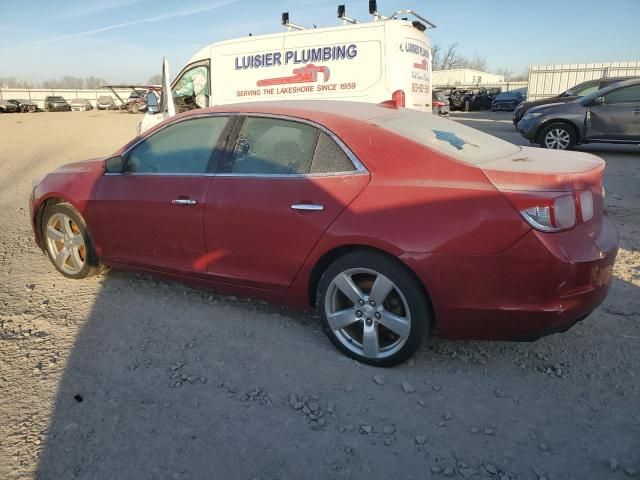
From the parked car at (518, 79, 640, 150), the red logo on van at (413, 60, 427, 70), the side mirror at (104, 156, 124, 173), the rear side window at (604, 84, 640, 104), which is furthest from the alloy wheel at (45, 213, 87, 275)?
the rear side window at (604, 84, 640, 104)

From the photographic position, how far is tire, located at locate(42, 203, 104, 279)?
4.16m

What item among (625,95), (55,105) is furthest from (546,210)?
(55,105)

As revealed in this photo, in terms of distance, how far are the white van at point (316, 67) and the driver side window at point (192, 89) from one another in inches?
0.8

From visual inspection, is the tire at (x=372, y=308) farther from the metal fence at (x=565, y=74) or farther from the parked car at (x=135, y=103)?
the parked car at (x=135, y=103)

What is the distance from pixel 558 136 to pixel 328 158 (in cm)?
986

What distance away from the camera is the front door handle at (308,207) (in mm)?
2975

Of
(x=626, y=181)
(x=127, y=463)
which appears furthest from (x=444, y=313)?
(x=626, y=181)

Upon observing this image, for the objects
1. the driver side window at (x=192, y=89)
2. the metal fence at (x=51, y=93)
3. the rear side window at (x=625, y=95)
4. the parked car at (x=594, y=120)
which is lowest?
the parked car at (x=594, y=120)

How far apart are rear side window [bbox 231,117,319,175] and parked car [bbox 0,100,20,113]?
46.1 meters

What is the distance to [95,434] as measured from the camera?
2.42m

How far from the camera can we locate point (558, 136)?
11227mm

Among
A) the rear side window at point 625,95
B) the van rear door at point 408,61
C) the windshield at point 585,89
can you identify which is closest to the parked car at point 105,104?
the windshield at point 585,89

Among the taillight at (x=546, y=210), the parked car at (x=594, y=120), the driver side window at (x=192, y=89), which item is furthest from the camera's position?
the parked car at (x=594, y=120)

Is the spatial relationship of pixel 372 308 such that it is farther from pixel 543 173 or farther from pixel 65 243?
pixel 65 243
